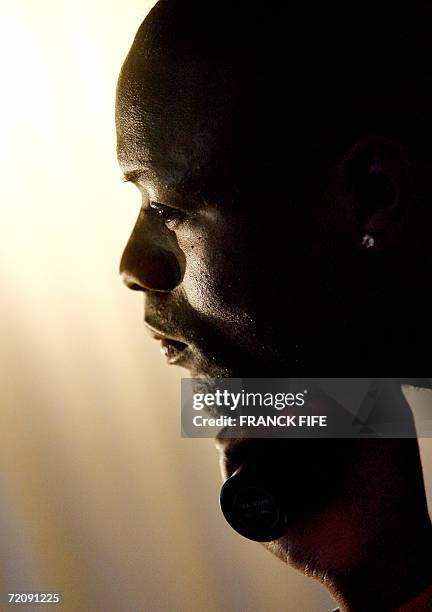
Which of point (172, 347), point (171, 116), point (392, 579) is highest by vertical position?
point (171, 116)

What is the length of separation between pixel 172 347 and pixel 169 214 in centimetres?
15

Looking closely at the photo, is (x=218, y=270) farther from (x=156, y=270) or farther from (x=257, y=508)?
(x=257, y=508)

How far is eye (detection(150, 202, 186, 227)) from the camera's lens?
751mm

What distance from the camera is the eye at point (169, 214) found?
751 mm

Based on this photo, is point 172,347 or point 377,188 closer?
point 377,188

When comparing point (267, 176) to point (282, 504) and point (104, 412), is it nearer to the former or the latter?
point (282, 504)

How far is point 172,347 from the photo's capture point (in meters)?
0.81

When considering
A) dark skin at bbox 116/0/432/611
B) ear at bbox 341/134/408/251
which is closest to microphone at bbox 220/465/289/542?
dark skin at bbox 116/0/432/611

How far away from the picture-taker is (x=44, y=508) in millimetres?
1274

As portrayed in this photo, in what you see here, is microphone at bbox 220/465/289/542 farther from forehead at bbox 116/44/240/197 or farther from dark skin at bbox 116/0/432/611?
forehead at bbox 116/44/240/197

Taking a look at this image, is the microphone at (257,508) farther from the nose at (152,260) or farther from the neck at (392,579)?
the nose at (152,260)

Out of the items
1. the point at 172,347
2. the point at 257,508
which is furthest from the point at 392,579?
the point at 172,347

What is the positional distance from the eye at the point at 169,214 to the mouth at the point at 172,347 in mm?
122

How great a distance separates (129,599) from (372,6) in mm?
890
